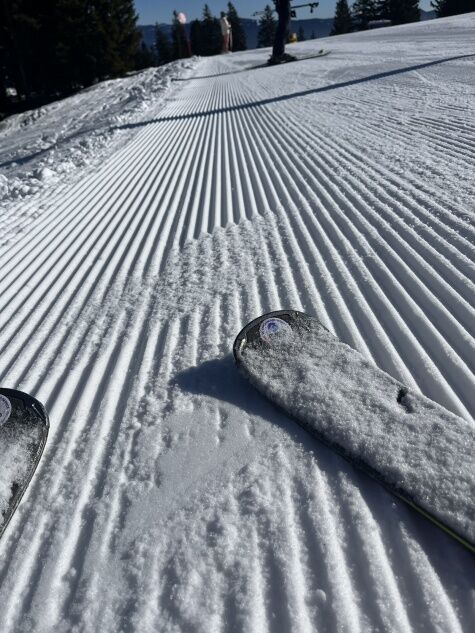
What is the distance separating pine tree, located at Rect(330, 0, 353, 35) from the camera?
5419 cm

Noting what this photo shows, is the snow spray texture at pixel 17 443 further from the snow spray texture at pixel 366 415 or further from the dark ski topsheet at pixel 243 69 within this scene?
the dark ski topsheet at pixel 243 69

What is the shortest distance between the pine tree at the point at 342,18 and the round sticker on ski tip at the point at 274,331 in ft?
203

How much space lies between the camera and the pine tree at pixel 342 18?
5419cm

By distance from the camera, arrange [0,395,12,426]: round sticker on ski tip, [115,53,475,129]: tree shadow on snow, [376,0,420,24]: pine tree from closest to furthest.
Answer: [0,395,12,426]: round sticker on ski tip
[115,53,475,129]: tree shadow on snow
[376,0,420,24]: pine tree

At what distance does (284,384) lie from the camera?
2.70m

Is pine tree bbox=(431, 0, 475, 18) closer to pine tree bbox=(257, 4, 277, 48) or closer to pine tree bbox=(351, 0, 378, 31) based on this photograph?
pine tree bbox=(351, 0, 378, 31)

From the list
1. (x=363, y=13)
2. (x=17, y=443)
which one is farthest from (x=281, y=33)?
(x=363, y=13)

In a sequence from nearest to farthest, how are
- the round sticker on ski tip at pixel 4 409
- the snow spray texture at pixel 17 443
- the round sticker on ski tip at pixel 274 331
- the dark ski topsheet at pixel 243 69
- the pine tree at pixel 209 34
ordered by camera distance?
the snow spray texture at pixel 17 443 < the round sticker on ski tip at pixel 4 409 < the round sticker on ski tip at pixel 274 331 < the dark ski topsheet at pixel 243 69 < the pine tree at pixel 209 34

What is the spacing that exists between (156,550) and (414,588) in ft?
3.52

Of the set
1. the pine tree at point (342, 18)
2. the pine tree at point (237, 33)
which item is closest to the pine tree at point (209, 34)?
the pine tree at point (237, 33)

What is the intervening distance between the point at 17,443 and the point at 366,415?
195 cm

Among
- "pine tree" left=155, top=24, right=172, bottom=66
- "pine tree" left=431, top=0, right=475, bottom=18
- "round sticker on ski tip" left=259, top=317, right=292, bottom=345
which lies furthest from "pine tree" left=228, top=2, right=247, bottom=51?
"round sticker on ski tip" left=259, top=317, right=292, bottom=345

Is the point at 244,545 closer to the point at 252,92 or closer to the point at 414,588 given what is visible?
the point at 414,588

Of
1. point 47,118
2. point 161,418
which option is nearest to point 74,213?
point 161,418
